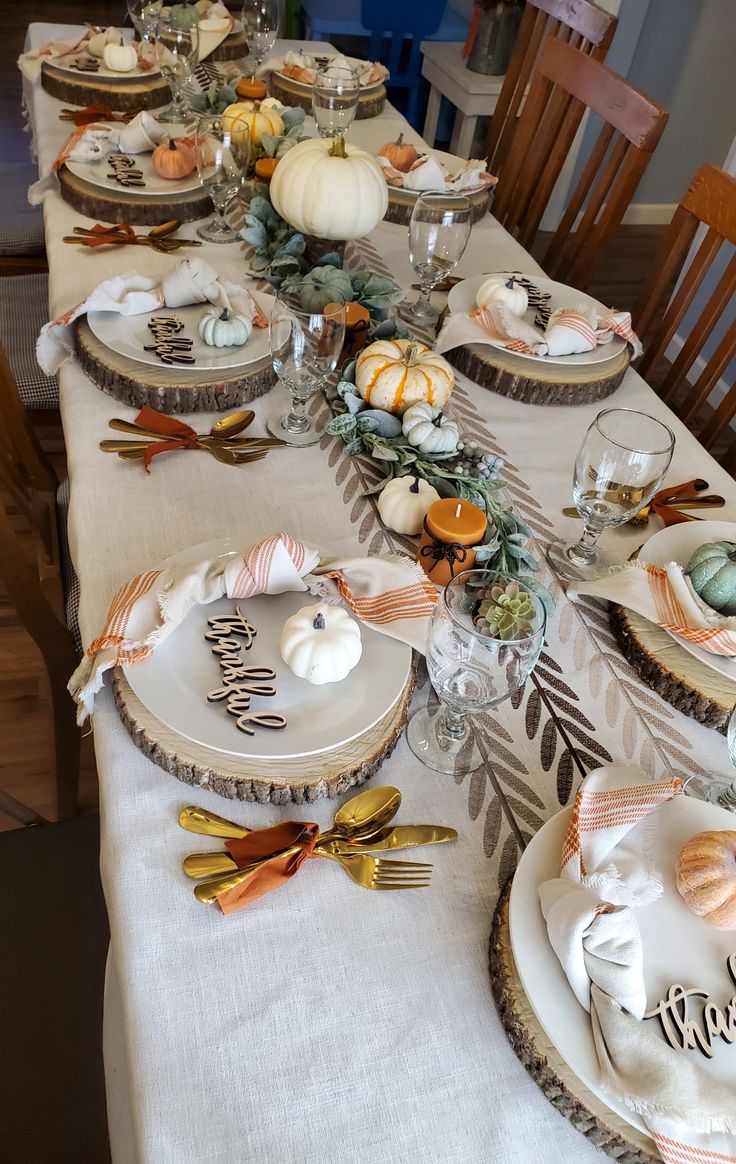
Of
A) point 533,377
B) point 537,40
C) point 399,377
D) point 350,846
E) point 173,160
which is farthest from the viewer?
point 537,40

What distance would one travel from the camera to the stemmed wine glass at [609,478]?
80cm

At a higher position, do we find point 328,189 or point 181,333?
point 328,189

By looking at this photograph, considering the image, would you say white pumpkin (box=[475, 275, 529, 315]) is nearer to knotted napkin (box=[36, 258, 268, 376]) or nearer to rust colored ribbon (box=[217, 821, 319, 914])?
knotted napkin (box=[36, 258, 268, 376])

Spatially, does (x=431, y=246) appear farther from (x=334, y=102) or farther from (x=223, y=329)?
(x=334, y=102)

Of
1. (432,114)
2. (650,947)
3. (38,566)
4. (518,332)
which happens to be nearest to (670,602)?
(650,947)

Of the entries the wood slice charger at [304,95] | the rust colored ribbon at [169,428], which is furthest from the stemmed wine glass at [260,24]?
the rust colored ribbon at [169,428]

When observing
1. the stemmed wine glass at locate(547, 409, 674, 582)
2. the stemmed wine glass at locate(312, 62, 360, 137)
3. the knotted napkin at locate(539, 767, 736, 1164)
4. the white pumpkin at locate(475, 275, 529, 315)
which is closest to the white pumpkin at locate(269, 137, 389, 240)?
the white pumpkin at locate(475, 275, 529, 315)

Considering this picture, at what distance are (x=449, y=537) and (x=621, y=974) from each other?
0.40 metres

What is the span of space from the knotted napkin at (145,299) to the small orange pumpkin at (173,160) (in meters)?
0.38

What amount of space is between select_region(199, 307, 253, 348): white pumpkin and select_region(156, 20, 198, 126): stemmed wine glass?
83 centimetres

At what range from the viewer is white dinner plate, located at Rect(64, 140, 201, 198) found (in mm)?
1309

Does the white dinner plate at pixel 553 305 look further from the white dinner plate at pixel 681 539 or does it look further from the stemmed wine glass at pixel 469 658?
the stemmed wine glass at pixel 469 658

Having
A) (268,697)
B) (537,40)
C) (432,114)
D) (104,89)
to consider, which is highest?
(537,40)

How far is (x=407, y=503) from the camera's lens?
844 mm
